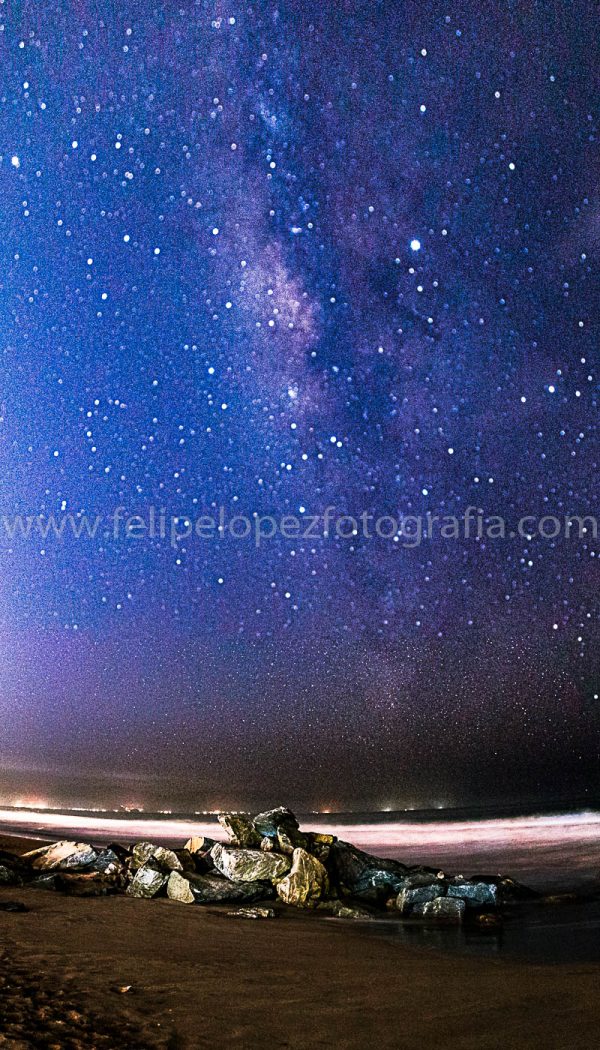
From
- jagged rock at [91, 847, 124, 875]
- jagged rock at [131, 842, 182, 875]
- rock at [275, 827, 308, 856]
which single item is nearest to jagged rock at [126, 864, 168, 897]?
jagged rock at [131, 842, 182, 875]

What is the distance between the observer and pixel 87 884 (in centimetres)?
863

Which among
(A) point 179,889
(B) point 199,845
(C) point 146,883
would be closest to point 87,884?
(C) point 146,883

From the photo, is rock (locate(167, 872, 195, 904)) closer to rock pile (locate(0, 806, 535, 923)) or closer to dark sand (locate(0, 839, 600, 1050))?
rock pile (locate(0, 806, 535, 923))

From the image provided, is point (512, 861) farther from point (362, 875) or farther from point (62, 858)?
point (62, 858)

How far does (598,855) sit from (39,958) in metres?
14.0

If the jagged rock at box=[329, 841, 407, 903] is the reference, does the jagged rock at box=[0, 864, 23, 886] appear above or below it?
above

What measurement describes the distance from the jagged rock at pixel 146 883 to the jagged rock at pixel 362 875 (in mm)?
2339

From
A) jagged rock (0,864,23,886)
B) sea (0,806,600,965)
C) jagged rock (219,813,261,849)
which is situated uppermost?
jagged rock (219,813,261,849)

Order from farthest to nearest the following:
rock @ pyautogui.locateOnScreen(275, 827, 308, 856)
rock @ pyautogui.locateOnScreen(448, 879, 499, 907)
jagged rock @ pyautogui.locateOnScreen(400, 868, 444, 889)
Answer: rock @ pyautogui.locateOnScreen(275, 827, 308, 856) < jagged rock @ pyautogui.locateOnScreen(400, 868, 444, 889) < rock @ pyautogui.locateOnScreen(448, 879, 499, 907)

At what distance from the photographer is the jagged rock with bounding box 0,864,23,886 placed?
8.12m

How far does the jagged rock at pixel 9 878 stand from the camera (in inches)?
320

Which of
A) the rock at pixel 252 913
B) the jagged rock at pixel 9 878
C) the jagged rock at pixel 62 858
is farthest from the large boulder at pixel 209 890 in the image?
the jagged rock at pixel 9 878

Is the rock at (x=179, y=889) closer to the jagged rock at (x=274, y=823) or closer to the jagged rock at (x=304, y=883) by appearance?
the jagged rock at (x=304, y=883)

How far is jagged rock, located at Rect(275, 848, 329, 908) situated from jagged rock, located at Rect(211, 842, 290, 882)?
0.14 metres
